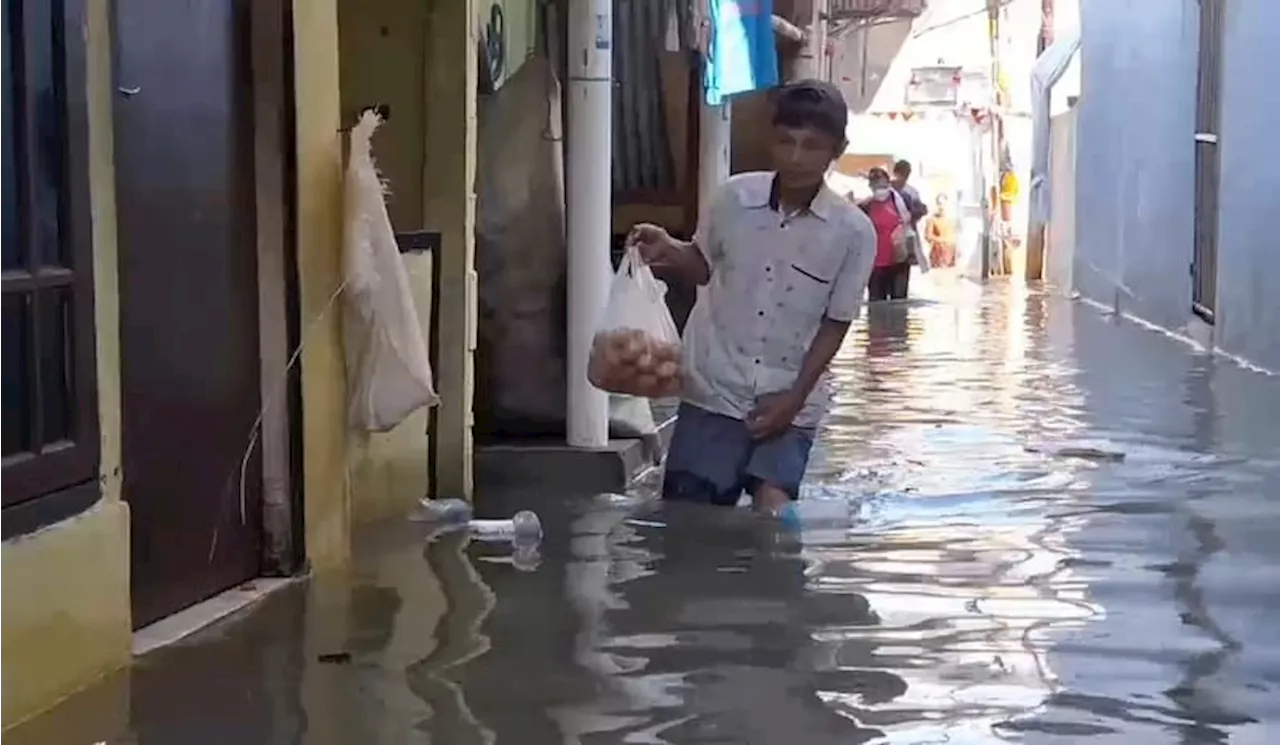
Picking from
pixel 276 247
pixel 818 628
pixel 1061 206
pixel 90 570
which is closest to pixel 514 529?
pixel 276 247

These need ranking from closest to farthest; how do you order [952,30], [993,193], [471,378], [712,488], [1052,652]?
1. [1052,652]
2. [712,488]
3. [471,378]
4. [993,193]
5. [952,30]

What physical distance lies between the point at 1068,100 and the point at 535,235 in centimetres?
1949

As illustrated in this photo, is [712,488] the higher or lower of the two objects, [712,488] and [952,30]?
the lower

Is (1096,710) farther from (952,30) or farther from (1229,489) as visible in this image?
(952,30)

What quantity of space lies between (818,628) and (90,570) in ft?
6.16

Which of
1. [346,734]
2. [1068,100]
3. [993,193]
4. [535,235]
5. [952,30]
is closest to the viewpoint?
[346,734]

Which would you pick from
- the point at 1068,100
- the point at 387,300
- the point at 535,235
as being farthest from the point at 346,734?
the point at 1068,100

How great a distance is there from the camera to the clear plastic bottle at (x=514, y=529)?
6.64m

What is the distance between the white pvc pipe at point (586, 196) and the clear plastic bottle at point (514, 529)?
1.31 meters

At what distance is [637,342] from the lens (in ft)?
21.3

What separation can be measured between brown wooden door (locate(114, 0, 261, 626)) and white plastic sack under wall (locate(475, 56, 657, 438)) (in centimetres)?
292

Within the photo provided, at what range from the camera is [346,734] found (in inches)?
162

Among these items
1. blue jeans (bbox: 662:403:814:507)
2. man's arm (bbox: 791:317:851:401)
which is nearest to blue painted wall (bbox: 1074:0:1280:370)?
blue jeans (bbox: 662:403:814:507)

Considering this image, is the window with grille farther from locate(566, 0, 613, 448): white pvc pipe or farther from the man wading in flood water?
locate(566, 0, 613, 448): white pvc pipe
